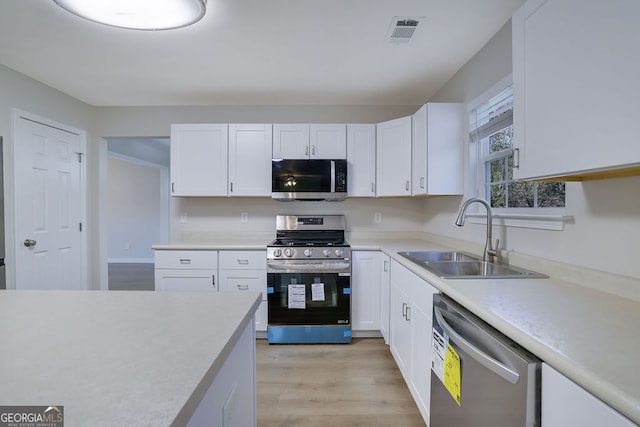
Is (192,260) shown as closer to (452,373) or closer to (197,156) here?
(197,156)

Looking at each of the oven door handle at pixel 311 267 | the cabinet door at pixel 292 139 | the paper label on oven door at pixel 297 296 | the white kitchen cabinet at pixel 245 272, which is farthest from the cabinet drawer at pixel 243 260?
the cabinet door at pixel 292 139

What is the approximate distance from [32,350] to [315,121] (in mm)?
2926

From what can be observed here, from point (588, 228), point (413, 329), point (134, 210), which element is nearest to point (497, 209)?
point (588, 228)

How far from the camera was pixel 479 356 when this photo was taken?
979mm

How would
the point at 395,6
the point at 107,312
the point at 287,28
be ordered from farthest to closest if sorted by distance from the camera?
the point at 287,28
the point at 395,6
the point at 107,312

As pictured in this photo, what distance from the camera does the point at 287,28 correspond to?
1.85 metres

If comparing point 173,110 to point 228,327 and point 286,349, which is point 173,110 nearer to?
point 286,349

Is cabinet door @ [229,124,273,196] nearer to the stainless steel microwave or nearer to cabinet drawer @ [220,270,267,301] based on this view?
the stainless steel microwave

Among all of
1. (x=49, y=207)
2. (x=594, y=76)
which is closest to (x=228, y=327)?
(x=594, y=76)

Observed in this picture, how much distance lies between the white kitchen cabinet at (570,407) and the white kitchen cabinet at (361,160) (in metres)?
2.26

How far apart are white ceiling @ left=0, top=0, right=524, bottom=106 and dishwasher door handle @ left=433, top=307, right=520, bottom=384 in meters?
1.69

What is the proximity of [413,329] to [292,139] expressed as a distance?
203 centimetres

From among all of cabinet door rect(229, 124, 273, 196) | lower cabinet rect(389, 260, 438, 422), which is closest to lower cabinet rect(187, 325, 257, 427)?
lower cabinet rect(389, 260, 438, 422)

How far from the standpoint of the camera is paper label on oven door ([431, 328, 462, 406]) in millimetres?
1148
